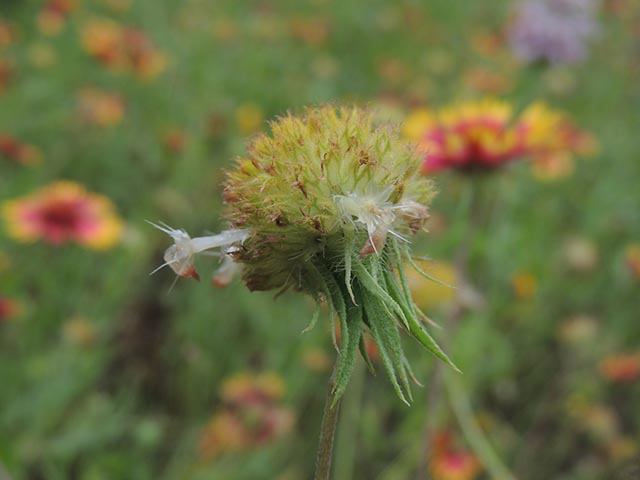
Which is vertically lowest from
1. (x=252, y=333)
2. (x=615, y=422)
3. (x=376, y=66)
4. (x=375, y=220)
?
(x=375, y=220)

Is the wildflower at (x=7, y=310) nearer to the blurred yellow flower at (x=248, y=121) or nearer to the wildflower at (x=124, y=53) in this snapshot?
the blurred yellow flower at (x=248, y=121)

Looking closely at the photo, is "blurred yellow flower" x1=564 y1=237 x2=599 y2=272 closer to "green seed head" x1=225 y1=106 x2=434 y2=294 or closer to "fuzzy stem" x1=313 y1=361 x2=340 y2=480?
"green seed head" x1=225 y1=106 x2=434 y2=294

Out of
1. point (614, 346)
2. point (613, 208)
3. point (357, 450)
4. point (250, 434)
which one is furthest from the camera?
point (613, 208)

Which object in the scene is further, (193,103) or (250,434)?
(193,103)

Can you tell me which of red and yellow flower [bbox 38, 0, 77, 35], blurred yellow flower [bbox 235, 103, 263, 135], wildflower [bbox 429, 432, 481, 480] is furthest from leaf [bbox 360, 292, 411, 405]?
red and yellow flower [bbox 38, 0, 77, 35]

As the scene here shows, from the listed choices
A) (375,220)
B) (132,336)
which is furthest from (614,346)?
(375,220)

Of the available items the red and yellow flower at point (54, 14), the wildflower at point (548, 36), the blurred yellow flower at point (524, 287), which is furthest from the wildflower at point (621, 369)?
the red and yellow flower at point (54, 14)

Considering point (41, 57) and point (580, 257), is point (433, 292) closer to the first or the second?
point (580, 257)

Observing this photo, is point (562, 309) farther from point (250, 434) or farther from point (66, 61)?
point (66, 61)

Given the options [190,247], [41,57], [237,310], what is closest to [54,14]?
[41,57]
